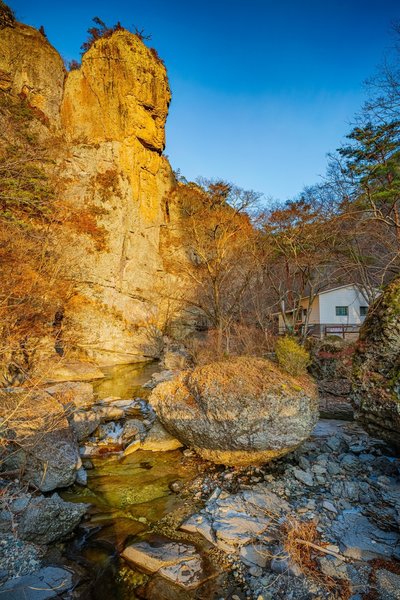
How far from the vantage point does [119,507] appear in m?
5.77

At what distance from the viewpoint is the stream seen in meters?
4.11

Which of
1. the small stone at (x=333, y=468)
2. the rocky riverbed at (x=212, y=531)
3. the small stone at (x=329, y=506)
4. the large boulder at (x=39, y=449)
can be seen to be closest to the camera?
the rocky riverbed at (x=212, y=531)

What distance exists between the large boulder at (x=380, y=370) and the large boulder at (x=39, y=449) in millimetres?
6249

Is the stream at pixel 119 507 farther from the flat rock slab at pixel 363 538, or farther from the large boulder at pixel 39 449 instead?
the flat rock slab at pixel 363 538

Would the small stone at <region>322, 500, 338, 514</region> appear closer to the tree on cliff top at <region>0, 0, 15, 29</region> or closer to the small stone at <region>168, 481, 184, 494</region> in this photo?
the small stone at <region>168, 481, 184, 494</region>

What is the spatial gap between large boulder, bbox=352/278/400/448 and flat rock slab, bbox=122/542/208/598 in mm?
3975

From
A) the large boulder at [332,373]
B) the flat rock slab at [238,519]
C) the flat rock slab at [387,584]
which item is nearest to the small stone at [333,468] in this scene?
the flat rock slab at [238,519]

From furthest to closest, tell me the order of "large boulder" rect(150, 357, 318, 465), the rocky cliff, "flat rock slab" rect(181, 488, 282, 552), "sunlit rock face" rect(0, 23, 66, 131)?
"sunlit rock face" rect(0, 23, 66, 131) → the rocky cliff → "large boulder" rect(150, 357, 318, 465) → "flat rock slab" rect(181, 488, 282, 552)

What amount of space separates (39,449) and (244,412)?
4.41 m

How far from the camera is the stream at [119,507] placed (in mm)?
4109

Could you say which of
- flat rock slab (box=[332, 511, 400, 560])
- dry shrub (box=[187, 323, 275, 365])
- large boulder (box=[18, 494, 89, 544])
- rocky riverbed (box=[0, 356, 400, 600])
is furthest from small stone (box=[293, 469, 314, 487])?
dry shrub (box=[187, 323, 275, 365])

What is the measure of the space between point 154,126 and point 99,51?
8.54 metres

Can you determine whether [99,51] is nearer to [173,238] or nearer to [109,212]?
[109,212]

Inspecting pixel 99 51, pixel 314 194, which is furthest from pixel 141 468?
pixel 99 51
